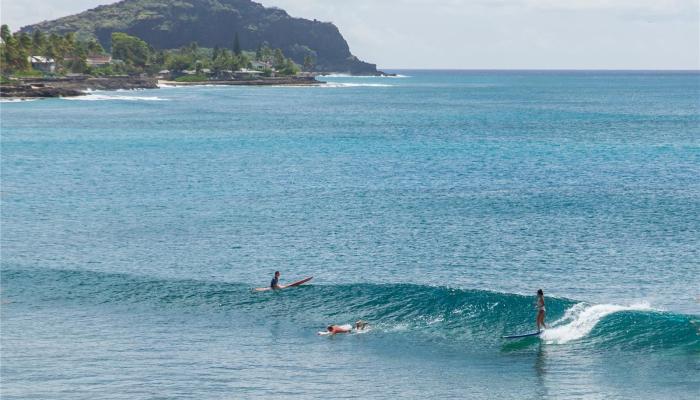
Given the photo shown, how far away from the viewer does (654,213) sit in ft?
263

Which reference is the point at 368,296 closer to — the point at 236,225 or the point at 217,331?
the point at 217,331

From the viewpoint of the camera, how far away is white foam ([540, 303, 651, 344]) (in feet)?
160

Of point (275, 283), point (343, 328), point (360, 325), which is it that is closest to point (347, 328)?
point (343, 328)

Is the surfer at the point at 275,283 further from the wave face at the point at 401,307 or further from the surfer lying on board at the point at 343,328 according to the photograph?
the surfer lying on board at the point at 343,328

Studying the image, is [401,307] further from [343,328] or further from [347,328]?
[343,328]

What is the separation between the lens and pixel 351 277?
60562mm

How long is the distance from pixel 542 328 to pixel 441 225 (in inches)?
1105

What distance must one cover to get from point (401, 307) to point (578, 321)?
33.5 feet

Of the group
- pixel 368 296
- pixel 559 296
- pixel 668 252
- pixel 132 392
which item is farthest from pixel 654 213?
pixel 132 392

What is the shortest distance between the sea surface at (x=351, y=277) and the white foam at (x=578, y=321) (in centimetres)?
11

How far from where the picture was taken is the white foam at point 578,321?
1916 inches

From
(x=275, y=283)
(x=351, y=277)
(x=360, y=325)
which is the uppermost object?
(x=275, y=283)

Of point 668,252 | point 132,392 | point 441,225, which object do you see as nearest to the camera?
point 132,392

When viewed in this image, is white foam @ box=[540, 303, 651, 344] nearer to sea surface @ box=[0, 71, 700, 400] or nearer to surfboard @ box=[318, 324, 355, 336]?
sea surface @ box=[0, 71, 700, 400]
